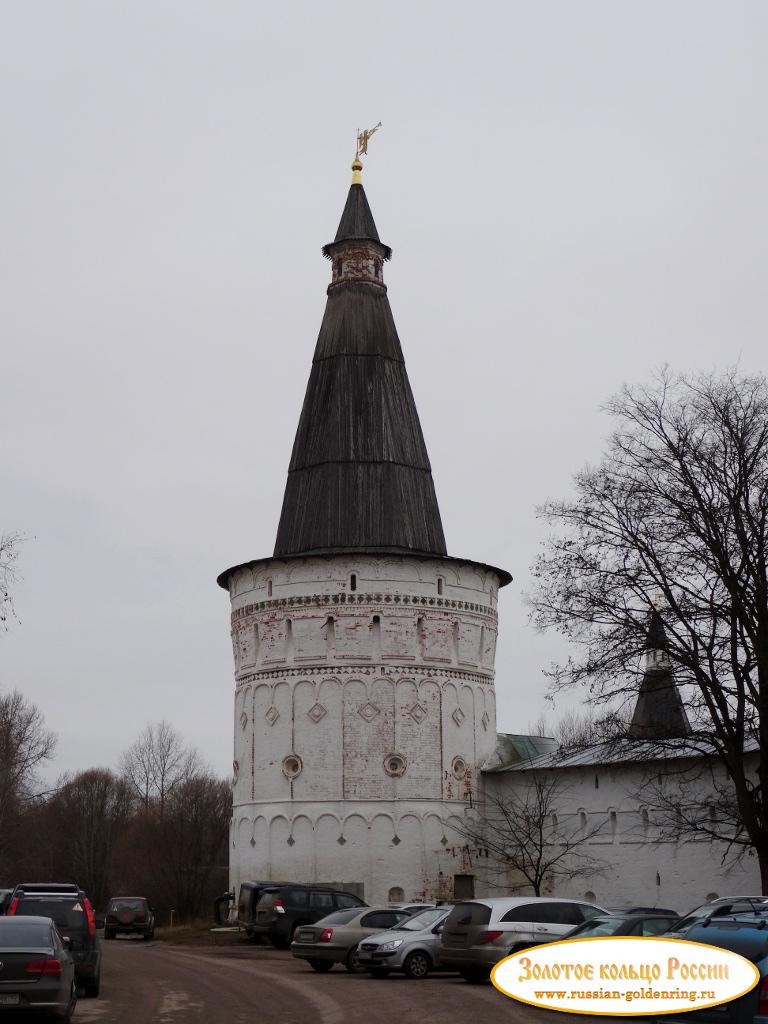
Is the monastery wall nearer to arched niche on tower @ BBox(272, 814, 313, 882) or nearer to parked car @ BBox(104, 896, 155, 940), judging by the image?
arched niche on tower @ BBox(272, 814, 313, 882)

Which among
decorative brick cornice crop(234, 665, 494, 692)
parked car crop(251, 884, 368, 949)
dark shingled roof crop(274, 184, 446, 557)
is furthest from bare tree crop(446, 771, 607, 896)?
dark shingled roof crop(274, 184, 446, 557)

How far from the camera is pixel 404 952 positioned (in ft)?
78.4

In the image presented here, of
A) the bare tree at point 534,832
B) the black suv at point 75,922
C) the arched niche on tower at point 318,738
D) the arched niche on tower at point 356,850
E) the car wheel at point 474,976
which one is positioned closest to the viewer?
the black suv at point 75,922

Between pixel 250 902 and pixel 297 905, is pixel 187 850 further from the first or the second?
pixel 297 905

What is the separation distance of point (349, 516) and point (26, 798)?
1276 inches

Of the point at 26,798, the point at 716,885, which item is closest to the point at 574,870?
the point at 716,885

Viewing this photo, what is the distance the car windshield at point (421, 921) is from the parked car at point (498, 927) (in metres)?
2.00

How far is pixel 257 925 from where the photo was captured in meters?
34.8

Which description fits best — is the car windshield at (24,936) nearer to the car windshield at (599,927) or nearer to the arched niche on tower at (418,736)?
the car windshield at (599,927)

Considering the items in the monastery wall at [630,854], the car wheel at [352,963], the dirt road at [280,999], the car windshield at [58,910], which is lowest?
the dirt road at [280,999]

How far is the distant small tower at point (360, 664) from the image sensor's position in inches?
1604

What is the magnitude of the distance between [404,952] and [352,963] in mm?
2478

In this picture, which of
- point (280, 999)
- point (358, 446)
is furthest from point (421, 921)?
point (358, 446)

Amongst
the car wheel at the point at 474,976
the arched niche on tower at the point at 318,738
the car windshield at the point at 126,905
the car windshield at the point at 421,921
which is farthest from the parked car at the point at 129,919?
the car wheel at the point at 474,976
